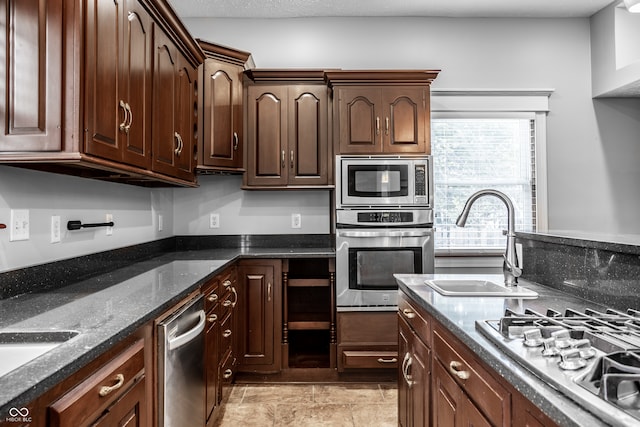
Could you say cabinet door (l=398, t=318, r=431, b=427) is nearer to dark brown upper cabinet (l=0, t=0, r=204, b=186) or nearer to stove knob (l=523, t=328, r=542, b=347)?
stove knob (l=523, t=328, r=542, b=347)

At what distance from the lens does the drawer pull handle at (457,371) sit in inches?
44.6

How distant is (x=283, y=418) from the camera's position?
2508 mm

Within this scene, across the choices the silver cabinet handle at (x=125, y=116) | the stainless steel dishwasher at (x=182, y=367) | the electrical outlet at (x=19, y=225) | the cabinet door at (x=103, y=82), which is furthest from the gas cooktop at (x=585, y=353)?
the electrical outlet at (x=19, y=225)

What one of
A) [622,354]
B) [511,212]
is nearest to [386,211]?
[511,212]

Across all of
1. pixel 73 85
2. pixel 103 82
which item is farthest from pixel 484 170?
pixel 73 85

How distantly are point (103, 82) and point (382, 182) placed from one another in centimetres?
196

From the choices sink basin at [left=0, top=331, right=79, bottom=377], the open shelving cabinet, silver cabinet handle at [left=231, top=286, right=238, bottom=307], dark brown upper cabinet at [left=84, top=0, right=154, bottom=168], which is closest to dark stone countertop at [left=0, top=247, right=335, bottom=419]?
sink basin at [left=0, top=331, right=79, bottom=377]

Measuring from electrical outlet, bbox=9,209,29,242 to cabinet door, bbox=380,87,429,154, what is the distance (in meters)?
2.25

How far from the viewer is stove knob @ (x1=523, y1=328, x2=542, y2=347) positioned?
2.98 feet

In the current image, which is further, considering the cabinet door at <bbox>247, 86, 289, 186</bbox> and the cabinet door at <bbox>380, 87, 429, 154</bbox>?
the cabinet door at <bbox>247, 86, 289, 186</bbox>

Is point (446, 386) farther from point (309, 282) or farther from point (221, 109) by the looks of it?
point (221, 109)

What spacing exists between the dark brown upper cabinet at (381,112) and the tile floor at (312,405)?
5.65 ft

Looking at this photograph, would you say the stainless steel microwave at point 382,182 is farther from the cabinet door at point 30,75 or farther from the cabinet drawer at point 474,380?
the cabinet door at point 30,75

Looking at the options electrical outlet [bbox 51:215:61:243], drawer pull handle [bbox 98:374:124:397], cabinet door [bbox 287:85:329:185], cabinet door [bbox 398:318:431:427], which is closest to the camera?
drawer pull handle [bbox 98:374:124:397]
